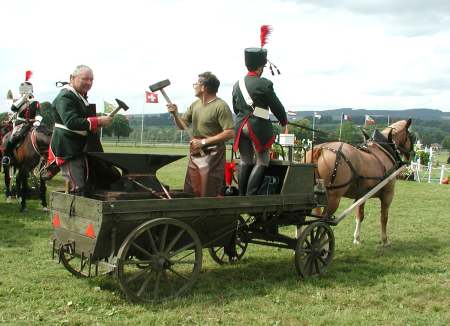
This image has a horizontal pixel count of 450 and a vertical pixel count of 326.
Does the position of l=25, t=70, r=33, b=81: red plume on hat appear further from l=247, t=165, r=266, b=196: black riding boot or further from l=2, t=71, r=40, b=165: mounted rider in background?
l=247, t=165, r=266, b=196: black riding boot

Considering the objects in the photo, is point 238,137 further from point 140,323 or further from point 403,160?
point 403,160

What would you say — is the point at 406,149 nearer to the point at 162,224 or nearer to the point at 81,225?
the point at 162,224

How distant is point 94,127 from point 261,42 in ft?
7.53

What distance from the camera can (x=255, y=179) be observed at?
6445 millimetres

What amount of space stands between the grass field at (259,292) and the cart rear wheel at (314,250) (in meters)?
0.16

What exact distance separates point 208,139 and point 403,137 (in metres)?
5.25

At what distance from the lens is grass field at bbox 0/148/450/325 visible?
519 centimetres

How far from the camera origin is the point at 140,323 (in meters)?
4.89

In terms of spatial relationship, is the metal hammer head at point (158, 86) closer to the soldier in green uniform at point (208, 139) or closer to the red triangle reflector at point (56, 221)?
the soldier in green uniform at point (208, 139)

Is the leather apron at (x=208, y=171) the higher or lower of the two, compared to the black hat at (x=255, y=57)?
lower

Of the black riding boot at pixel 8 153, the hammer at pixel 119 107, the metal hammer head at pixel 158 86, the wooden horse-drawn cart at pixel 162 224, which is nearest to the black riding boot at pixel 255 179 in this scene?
the wooden horse-drawn cart at pixel 162 224

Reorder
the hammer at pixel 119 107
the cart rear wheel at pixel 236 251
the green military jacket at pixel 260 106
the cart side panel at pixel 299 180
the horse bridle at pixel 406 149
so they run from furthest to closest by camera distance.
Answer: the horse bridle at pixel 406 149, the cart rear wheel at pixel 236 251, the cart side panel at pixel 299 180, the green military jacket at pixel 260 106, the hammer at pixel 119 107

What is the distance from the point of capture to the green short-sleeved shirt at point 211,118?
6.03m

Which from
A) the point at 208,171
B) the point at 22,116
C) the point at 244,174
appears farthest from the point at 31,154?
the point at 208,171
